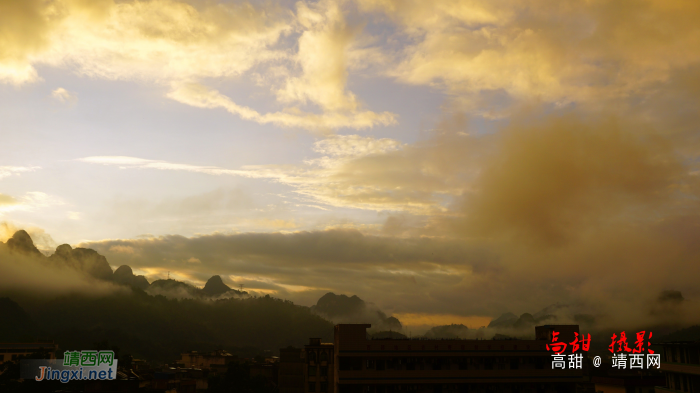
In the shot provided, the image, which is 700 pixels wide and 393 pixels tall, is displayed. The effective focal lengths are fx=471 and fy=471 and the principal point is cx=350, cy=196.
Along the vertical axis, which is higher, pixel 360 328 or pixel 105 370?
pixel 360 328

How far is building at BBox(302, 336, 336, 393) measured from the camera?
8400 centimetres

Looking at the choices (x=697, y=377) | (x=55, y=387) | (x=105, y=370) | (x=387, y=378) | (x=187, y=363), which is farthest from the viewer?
(x=187, y=363)

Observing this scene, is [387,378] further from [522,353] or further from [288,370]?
[288,370]

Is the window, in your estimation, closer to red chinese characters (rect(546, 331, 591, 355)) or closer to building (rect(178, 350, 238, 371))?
red chinese characters (rect(546, 331, 591, 355))

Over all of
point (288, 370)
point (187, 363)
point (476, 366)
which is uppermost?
→ point (476, 366)

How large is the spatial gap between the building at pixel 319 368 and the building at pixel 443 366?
19068mm

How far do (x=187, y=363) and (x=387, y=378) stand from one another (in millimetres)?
141468

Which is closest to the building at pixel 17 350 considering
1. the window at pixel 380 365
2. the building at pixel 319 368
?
the building at pixel 319 368

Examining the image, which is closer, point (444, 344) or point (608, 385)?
point (444, 344)

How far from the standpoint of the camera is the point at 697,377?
2223 inches

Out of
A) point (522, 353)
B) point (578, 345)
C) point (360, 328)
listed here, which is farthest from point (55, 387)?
point (578, 345)

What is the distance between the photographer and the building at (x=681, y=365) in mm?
56737

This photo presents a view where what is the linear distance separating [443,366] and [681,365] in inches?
1156

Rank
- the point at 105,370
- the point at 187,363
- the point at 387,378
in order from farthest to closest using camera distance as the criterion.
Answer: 1. the point at 187,363
2. the point at 105,370
3. the point at 387,378
